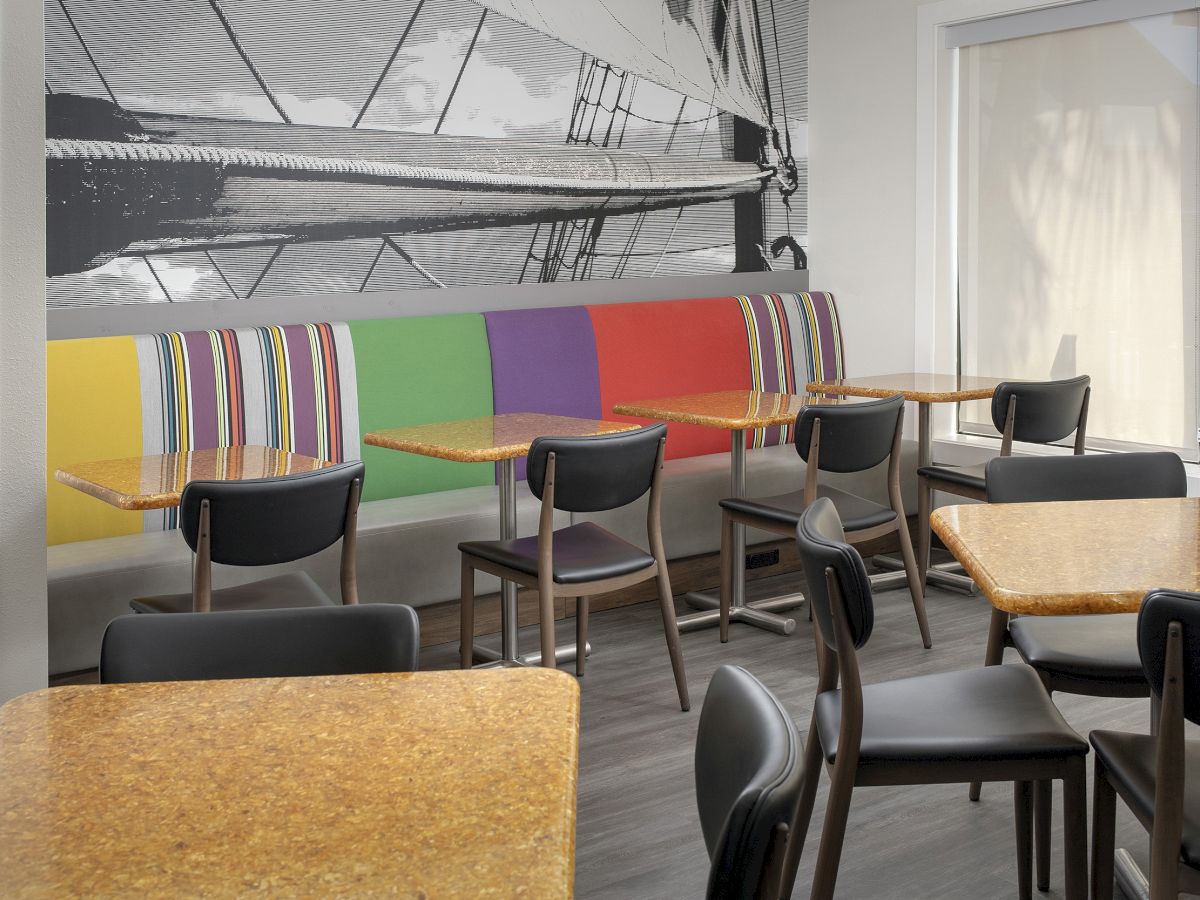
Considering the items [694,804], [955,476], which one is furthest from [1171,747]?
[955,476]

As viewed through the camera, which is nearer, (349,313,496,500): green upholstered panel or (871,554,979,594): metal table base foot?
(349,313,496,500): green upholstered panel

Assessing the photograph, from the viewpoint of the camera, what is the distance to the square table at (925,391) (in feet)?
15.5

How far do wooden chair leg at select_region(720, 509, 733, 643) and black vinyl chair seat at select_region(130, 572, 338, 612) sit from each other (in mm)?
1540

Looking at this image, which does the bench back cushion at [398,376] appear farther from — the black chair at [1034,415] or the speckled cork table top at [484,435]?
the black chair at [1034,415]

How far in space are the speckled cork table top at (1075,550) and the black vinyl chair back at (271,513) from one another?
1439mm

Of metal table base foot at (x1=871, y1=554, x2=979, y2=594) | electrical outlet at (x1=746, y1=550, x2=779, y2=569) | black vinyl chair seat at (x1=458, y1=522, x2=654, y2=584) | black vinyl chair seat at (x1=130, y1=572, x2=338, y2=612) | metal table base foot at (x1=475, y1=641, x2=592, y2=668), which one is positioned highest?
black vinyl chair seat at (x1=458, y1=522, x2=654, y2=584)

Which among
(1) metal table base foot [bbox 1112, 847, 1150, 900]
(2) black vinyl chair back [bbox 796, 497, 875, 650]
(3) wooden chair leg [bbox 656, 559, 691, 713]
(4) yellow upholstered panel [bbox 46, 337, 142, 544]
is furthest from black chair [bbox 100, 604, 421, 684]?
(4) yellow upholstered panel [bbox 46, 337, 142, 544]

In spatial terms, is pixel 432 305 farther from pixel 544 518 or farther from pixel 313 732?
pixel 313 732

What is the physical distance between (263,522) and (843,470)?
1933 millimetres

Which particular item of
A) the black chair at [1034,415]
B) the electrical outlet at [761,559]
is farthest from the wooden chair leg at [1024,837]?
the electrical outlet at [761,559]

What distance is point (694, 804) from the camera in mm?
3064

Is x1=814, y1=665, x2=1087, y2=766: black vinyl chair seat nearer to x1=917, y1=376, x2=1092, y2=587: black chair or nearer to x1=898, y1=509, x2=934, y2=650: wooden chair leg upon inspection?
x1=898, y1=509, x2=934, y2=650: wooden chair leg

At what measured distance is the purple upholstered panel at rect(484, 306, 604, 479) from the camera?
508 centimetres

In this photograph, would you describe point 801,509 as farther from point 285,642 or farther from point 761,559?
point 285,642
